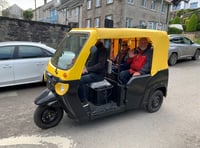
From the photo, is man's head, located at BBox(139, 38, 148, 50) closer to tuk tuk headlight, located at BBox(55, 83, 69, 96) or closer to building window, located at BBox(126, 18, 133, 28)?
tuk tuk headlight, located at BBox(55, 83, 69, 96)

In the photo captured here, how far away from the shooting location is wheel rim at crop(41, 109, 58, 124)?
141 inches

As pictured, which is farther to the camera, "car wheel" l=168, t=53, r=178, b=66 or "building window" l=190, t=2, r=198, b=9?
Answer: "building window" l=190, t=2, r=198, b=9

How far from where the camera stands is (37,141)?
10.8ft

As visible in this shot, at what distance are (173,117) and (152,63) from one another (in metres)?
1.32

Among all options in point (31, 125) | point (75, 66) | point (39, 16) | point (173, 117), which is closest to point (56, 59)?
point (75, 66)

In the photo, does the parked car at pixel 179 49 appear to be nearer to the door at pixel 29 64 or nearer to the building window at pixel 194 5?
the door at pixel 29 64

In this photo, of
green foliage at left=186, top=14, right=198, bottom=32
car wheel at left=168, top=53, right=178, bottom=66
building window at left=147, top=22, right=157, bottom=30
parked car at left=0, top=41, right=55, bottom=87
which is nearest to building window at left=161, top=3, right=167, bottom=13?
building window at left=147, top=22, right=157, bottom=30

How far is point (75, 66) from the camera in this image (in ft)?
10.5

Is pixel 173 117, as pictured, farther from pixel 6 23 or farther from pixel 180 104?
pixel 6 23

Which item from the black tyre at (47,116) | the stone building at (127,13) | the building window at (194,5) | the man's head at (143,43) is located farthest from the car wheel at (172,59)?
the building window at (194,5)

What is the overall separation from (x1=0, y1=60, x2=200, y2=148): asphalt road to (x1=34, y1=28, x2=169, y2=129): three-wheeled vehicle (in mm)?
258

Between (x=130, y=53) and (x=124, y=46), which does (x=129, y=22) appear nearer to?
(x=124, y=46)

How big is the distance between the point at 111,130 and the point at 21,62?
344 cm

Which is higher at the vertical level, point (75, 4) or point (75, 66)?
point (75, 4)
